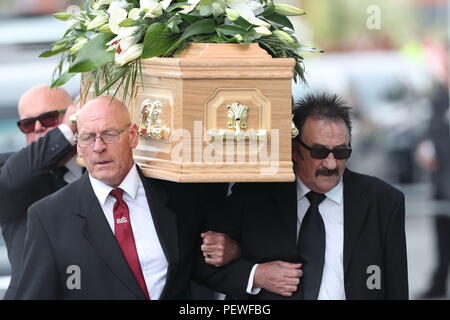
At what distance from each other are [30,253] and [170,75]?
1015 mm

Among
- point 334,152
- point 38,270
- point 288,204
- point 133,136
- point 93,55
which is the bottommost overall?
point 38,270

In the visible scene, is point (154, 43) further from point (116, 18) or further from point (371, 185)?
point (371, 185)

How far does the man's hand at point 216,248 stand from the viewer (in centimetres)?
653

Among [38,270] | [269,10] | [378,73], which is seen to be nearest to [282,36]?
[269,10]

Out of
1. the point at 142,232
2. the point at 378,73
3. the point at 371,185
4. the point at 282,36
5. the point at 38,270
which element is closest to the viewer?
the point at 38,270

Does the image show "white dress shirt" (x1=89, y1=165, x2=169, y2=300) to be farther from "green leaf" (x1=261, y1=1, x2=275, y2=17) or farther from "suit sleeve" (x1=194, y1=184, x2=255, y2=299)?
"green leaf" (x1=261, y1=1, x2=275, y2=17)

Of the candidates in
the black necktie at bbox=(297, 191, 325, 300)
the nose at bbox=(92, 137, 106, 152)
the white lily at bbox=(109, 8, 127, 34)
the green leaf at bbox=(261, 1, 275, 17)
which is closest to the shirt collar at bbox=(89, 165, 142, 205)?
the nose at bbox=(92, 137, 106, 152)

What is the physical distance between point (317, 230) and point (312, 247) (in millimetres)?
87

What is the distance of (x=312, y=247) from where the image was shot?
6602 mm

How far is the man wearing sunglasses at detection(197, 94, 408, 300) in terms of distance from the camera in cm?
657

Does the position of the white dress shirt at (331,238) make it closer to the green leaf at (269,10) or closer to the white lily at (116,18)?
the green leaf at (269,10)

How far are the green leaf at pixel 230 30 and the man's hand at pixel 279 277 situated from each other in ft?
3.71

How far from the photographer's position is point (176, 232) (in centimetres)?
638
